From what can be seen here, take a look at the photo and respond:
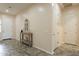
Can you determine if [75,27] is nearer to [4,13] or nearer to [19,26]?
[19,26]

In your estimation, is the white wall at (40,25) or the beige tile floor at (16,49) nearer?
the beige tile floor at (16,49)

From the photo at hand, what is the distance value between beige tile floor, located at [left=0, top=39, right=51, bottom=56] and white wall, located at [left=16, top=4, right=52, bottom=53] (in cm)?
12

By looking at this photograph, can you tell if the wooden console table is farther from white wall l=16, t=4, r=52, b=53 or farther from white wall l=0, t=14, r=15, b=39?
white wall l=0, t=14, r=15, b=39

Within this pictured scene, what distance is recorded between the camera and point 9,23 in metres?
1.49

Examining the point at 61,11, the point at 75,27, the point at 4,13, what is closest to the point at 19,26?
the point at 4,13

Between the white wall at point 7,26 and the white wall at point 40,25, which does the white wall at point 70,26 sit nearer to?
the white wall at point 40,25

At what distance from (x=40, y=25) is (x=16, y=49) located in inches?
21.5

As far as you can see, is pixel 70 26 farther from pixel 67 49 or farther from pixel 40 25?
pixel 40 25

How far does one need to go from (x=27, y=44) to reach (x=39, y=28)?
0.33 meters

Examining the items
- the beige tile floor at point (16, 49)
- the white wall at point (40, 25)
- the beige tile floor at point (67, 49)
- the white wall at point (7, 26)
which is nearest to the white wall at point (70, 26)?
the beige tile floor at point (67, 49)

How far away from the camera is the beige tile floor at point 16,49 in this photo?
4.32 ft

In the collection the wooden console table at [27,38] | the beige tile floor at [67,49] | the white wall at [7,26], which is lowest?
the beige tile floor at [67,49]

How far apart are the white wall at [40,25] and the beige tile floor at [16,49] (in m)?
0.12

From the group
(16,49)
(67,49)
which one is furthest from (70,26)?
(16,49)
